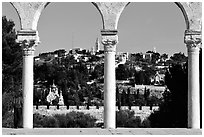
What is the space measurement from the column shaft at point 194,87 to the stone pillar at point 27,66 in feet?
22.6

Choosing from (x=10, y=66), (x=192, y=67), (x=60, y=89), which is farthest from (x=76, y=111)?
(x=192, y=67)

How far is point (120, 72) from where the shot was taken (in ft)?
348

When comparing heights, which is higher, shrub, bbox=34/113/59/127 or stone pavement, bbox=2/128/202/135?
stone pavement, bbox=2/128/202/135

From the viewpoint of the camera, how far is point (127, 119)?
2438 inches

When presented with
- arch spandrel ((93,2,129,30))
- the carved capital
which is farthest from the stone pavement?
arch spandrel ((93,2,129,30))

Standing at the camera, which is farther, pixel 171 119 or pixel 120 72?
pixel 120 72

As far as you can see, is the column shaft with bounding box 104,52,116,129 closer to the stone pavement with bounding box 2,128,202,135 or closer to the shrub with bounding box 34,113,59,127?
the stone pavement with bounding box 2,128,202,135

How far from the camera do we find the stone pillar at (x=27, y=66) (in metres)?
22.5

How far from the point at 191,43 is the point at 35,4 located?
23.2ft

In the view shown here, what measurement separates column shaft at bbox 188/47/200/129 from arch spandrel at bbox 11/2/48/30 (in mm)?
6935

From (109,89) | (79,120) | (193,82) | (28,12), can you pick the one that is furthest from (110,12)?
(79,120)

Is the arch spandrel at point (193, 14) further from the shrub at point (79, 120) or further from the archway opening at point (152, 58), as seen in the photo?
the shrub at point (79, 120)

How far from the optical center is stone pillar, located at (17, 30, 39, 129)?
73.8 feet

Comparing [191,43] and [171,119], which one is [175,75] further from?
[191,43]
